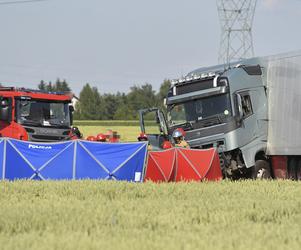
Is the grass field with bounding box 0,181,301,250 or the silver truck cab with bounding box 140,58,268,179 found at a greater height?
the silver truck cab with bounding box 140,58,268,179

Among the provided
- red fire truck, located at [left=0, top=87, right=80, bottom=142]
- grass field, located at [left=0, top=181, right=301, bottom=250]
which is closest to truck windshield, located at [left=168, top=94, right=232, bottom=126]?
red fire truck, located at [left=0, top=87, right=80, bottom=142]

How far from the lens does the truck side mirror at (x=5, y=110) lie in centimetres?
1631

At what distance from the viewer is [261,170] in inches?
662

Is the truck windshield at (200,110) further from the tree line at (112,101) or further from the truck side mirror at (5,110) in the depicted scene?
the tree line at (112,101)

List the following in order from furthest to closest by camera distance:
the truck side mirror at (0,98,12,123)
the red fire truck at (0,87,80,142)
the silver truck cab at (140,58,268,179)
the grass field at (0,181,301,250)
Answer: the red fire truck at (0,87,80,142) → the truck side mirror at (0,98,12,123) → the silver truck cab at (140,58,268,179) → the grass field at (0,181,301,250)

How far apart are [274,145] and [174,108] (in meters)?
2.84

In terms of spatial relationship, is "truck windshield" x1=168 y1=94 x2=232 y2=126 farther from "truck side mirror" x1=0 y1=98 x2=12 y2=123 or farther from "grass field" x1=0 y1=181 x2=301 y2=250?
"truck side mirror" x1=0 y1=98 x2=12 y2=123

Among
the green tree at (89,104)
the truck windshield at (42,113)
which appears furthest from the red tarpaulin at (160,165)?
the green tree at (89,104)

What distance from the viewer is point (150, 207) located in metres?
9.84

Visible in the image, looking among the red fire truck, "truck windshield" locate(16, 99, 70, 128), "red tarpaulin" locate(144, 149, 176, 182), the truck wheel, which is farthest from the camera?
"truck windshield" locate(16, 99, 70, 128)

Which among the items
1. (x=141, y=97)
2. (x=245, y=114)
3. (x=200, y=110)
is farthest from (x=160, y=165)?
(x=141, y=97)

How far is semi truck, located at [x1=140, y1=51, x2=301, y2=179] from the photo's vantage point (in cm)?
1619

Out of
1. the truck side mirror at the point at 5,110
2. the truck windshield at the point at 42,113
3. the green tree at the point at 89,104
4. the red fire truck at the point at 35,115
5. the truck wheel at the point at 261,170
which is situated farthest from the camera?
the green tree at the point at 89,104

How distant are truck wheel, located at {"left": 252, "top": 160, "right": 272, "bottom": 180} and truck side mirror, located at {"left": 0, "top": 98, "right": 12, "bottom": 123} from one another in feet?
21.4
